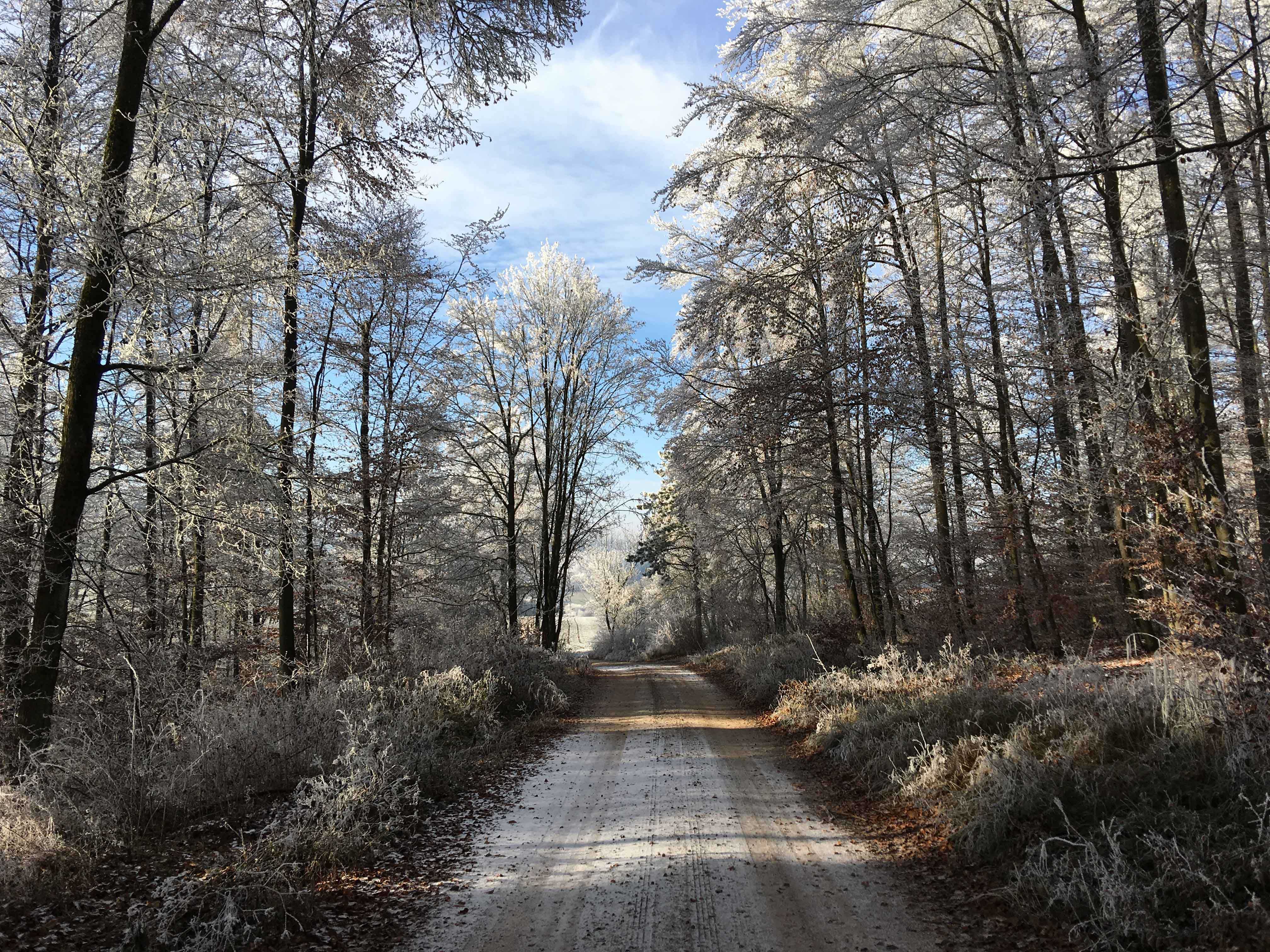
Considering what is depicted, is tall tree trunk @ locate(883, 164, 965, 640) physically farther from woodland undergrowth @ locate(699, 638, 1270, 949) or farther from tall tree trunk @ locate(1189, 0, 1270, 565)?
woodland undergrowth @ locate(699, 638, 1270, 949)

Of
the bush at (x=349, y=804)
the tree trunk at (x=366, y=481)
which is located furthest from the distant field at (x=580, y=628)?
the bush at (x=349, y=804)

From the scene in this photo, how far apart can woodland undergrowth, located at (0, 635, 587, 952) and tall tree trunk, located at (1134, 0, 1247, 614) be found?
755 centimetres

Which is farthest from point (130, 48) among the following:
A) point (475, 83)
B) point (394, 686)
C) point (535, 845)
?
point (535, 845)

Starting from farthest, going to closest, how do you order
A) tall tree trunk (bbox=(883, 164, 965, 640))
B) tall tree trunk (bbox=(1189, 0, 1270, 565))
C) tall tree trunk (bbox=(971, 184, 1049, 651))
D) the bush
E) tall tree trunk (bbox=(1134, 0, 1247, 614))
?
1. tall tree trunk (bbox=(883, 164, 965, 640))
2. tall tree trunk (bbox=(971, 184, 1049, 651))
3. tall tree trunk (bbox=(1189, 0, 1270, 565))
4. tall tree trunk (bbox=(1134, 0, 1247, 614))
5. the bush

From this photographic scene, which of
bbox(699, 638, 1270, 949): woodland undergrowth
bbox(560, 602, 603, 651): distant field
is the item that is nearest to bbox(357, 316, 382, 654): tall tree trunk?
bbox(699, 638, 1270, 949): woodland undergrowth

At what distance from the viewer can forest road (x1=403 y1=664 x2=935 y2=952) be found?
12.0 feet

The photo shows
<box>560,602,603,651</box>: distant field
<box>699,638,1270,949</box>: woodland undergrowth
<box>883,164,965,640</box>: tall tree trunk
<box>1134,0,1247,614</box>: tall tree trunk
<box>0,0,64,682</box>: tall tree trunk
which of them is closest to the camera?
<box>699,638,1270,949</box>: woodland undergrowth

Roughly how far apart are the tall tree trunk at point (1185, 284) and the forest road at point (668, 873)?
4.37 m

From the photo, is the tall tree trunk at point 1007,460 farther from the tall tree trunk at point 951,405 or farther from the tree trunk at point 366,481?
the tree trunk at point 366,481

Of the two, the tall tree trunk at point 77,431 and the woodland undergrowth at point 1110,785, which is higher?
the tall tree trunk at point 77,431

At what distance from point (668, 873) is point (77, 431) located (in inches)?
239

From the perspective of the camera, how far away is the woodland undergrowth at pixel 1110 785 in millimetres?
3217

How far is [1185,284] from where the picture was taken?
689 centimetres

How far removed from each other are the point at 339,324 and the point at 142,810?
379 inches
